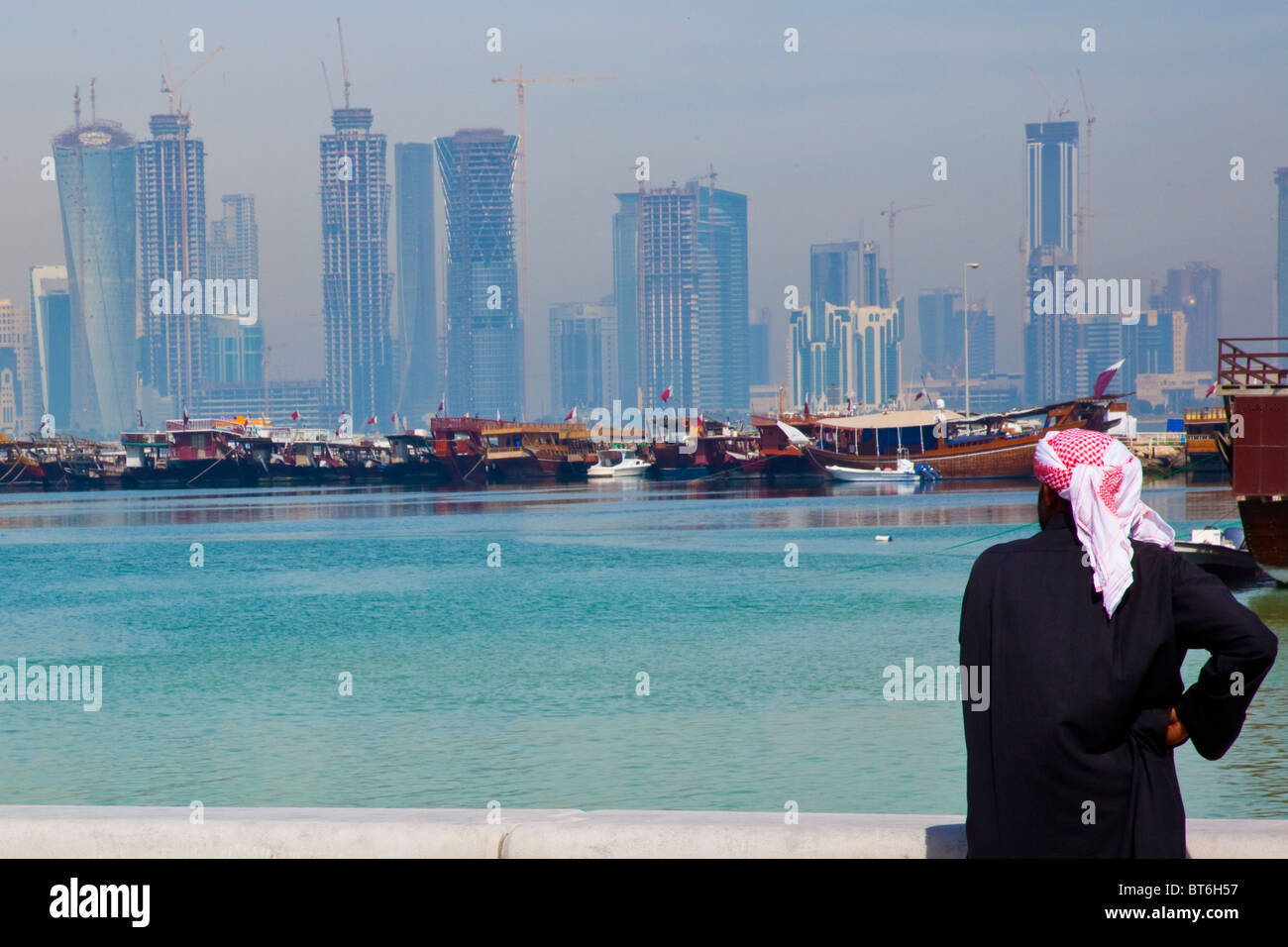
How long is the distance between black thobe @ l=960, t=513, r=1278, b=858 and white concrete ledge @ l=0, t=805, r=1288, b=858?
19.4 inches

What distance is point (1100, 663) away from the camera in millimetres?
3727

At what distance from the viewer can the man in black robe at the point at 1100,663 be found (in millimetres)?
3707

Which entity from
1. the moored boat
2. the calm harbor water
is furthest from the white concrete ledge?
the moored boat

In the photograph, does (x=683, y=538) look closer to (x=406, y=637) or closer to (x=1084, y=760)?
(x=406, y=637)

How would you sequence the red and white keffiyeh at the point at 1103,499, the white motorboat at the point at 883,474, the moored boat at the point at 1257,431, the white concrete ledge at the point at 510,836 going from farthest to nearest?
the white motorboat at the point at 883,474, the moored boat at the point at 1257,431, the white concrete ledge at the point at 510,836, the red and white keffiyeh at the point at 1103,499

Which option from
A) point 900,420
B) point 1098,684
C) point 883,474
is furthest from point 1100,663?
point 900,420

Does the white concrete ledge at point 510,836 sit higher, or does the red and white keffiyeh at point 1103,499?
the red and white keffiyeh at point 1103,499

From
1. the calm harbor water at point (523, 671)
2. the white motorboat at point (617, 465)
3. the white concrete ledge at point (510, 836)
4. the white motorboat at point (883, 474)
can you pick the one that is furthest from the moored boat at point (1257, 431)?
the white motorboat at point (617, 465)

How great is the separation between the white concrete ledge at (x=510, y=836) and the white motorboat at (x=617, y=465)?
130 meters

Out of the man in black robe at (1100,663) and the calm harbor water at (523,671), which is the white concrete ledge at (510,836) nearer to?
the man in black robe at (1100,663)

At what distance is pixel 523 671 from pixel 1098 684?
2161 centimetres
